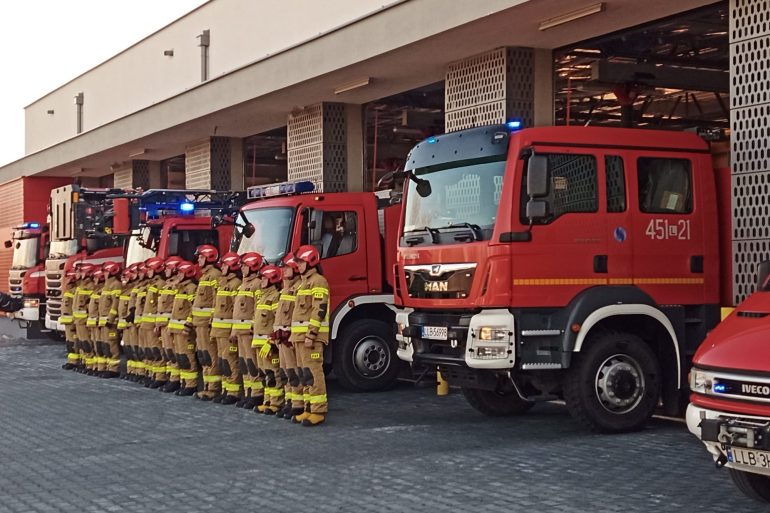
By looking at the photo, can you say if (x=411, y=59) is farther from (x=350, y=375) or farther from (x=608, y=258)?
(x=608, y=258)

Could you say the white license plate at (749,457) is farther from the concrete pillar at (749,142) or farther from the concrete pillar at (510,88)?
the concrete pillar at (510,88)

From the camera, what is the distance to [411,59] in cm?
1532

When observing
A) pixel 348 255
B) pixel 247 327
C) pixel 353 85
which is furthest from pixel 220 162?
pixel 247 327

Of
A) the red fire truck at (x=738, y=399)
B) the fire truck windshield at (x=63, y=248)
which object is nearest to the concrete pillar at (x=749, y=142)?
the red fire truck at (x=738, y=399)

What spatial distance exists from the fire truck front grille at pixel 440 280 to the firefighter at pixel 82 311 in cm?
842

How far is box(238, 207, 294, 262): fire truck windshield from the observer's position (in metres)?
13.5

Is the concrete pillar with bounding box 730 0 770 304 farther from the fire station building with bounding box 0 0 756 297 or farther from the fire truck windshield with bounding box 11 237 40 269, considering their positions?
the fire truck windshield with bounding box 11 237 40 269

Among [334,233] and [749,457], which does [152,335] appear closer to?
[334,233]

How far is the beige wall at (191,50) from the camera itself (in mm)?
18516

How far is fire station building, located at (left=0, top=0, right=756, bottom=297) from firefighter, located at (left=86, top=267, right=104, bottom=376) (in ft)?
13.2

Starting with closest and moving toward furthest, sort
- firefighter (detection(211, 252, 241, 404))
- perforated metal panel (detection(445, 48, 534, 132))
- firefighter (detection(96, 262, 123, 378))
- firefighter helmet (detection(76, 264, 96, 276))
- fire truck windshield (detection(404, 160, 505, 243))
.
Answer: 1. fire truck windshield (detection(404, 160, 505, 243))
2. firefighter (detection(211, 252, 241, 404))
3. perforated metal panel (detection(445, 48, 534, 132))
4. firefighter (detection(96, 262, 123, 378))
5. firefighter helmet (detection(76, 264, 96, 276))

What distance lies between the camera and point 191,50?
77.8ft

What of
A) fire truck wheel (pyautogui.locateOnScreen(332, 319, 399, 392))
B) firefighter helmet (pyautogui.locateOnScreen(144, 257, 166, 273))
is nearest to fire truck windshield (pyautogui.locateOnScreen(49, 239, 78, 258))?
firefighter helmet (pyautogui.locateOnScreen(144, 257, 166, 273))

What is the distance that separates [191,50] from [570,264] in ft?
51.5
